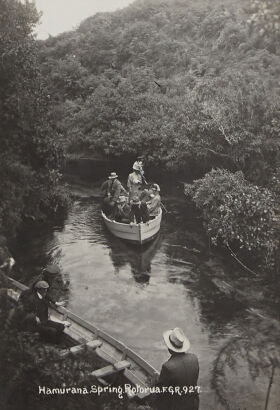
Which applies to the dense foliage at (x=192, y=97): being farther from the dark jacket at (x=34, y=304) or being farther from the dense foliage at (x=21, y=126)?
the dark jacket at (x=34, y=304)

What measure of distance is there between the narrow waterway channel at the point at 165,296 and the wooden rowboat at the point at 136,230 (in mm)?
482

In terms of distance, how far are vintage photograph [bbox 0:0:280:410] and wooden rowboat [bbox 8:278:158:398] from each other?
4 centimetres

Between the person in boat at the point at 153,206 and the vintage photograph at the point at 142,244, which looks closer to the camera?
the vintage photograph at the point at 142,244

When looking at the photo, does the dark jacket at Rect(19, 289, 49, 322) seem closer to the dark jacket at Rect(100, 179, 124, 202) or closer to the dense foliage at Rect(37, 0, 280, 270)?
the dense foliage at Rect(37, 0, 280, 270)

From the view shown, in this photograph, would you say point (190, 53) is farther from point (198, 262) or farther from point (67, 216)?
point (198, 262)

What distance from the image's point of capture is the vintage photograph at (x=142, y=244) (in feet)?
25.2

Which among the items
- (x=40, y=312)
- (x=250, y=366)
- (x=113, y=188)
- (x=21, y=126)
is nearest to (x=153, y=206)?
(x=113, y=188)

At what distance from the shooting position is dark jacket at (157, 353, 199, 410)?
6.85 metres

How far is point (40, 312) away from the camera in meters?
9.45

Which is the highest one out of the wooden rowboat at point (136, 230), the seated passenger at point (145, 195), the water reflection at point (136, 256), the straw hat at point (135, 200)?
the straw hat at point (135, 200)

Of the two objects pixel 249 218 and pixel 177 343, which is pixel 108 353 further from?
pixel 249 218

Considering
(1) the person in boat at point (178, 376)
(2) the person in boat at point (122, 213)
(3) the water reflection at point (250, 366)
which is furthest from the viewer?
(2) the person in boat at point (122, 213)

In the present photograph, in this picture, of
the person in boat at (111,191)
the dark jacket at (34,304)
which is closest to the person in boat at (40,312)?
the dark jacket at (34,304)

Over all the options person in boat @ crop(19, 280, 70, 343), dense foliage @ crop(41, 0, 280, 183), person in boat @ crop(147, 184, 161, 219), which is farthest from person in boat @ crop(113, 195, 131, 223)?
person in boat @ crop(19, 280, 70, 343)
